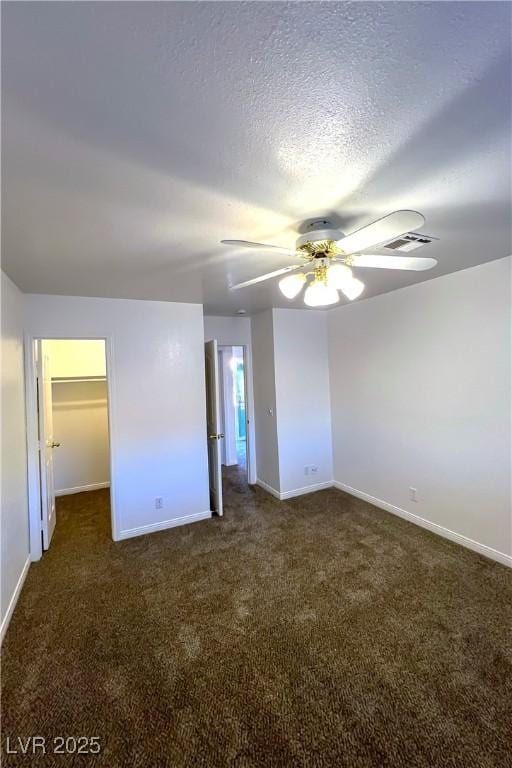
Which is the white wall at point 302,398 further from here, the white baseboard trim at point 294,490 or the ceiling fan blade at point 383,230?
the ceiling fan blade at point 383,230

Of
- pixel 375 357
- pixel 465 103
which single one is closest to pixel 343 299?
pixel 375 357

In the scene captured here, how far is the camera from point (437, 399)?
3.18 meters

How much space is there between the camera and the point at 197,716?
1582 mm

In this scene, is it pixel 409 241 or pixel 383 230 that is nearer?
pixel 383 230

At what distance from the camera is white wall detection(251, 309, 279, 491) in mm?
4297

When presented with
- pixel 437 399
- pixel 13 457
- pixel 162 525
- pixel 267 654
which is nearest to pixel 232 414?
pixel 162 525

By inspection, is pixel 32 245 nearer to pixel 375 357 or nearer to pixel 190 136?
pixel 190 136

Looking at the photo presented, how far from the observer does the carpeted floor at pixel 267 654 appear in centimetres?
147

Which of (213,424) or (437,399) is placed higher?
(437,399)

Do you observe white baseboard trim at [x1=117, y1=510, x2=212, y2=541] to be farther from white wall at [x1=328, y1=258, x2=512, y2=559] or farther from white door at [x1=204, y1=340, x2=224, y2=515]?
white wall at [x1=328, y1=258, x2=512, y2=559]

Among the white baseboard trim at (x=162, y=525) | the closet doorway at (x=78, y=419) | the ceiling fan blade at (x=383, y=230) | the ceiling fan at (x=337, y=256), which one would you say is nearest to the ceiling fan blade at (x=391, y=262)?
the ceiling fan at (x=337, y=256)

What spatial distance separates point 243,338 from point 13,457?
3032 mm

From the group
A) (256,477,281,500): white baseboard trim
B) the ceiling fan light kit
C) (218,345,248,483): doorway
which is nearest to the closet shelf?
(218,345,248,483): doorway

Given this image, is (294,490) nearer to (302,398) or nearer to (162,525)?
(302,398)
